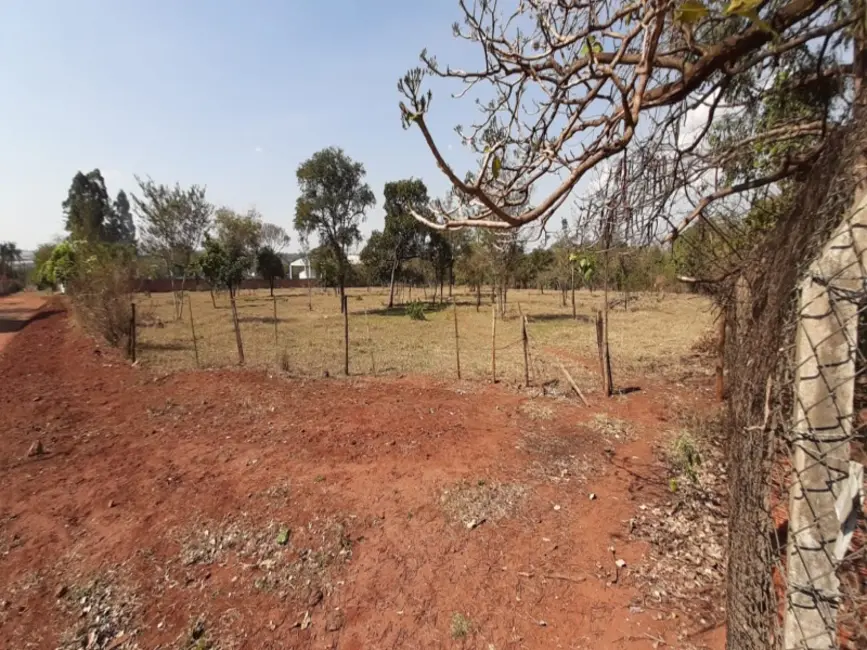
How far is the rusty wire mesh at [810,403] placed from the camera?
976mm

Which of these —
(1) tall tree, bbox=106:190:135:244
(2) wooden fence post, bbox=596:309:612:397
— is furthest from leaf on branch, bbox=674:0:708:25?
(1) tall tree, bbox=106:190:135:244

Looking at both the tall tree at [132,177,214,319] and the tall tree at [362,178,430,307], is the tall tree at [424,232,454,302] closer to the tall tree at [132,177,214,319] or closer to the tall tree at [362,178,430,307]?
the tall tree at [362,178,430,307]

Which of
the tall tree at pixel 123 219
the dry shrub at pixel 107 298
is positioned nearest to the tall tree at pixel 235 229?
the dry shrub at pixel 107 298

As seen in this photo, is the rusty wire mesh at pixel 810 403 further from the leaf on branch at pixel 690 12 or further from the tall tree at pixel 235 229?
the tall tree at pixel 235 229

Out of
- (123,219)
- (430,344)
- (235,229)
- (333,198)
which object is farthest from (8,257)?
(430,344)

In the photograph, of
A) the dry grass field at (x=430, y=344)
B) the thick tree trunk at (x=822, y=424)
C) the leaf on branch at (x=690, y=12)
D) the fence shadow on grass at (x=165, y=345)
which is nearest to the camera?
the thick tree trunk at (x=822, y=424)

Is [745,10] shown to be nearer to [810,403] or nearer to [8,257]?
[810,403]

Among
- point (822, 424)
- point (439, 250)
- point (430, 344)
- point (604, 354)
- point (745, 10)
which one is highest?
point (439, 250)

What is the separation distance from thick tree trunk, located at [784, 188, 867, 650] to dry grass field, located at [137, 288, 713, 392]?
13.6 feet

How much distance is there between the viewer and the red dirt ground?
2900 mm

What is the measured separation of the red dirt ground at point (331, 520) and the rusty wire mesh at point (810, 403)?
1964 millimetres

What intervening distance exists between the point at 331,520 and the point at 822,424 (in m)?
3.83

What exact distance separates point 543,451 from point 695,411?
301cm

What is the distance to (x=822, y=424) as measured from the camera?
39.4 inches
